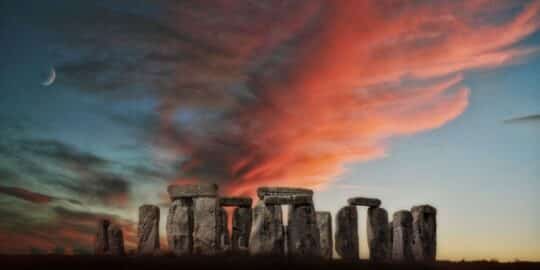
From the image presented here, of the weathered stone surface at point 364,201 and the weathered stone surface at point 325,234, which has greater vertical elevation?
the weathered stone surface at point 364,201

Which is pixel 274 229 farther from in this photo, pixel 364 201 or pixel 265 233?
pixel 364 201

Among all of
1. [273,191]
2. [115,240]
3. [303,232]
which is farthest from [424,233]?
[115,240]

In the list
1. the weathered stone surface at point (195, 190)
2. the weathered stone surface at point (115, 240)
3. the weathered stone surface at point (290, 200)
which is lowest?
the weathered stone surface at point (115, 240)

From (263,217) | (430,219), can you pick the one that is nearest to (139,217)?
(263,217)

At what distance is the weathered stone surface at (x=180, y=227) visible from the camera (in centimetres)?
2658

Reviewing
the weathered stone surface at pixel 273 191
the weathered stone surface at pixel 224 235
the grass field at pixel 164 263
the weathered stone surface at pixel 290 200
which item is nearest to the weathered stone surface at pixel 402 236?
the weathered stone surface at pixel 273 191

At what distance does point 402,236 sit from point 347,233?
2.03m

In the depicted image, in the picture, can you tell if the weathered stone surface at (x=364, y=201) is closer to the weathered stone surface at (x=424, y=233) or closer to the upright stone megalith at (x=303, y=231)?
the weathered stone surface at (x=424, y=233)

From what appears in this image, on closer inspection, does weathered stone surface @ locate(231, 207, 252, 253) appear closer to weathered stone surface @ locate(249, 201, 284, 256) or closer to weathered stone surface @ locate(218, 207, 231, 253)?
weathered stone surface @ locate(218, 207, 231, 253)

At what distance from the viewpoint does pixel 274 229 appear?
2581 centimetres

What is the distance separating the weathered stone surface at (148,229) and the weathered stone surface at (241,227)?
9.04 ft

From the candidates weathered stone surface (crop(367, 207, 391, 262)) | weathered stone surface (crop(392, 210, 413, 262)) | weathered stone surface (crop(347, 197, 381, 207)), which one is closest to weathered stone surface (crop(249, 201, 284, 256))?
weathered stone surface (crop(347, 197, 381, 207))

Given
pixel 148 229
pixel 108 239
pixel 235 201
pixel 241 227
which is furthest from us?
pixel 241 227

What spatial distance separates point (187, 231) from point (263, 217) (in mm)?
2582
